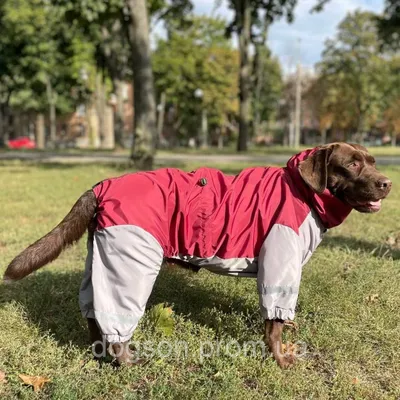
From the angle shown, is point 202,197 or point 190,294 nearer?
point 202,197

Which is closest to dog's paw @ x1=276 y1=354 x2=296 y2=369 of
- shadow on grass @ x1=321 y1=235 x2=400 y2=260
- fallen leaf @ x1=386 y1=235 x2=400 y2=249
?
shadow on grass @ x1=321 y1=235 x2=400 y2=260

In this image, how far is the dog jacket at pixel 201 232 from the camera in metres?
3.05

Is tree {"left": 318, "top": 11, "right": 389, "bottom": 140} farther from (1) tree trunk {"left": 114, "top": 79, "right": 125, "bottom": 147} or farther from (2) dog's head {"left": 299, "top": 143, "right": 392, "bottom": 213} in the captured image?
(2) dog's head {"left": 299, "top": 143, "right": 392, "bottom": 213}

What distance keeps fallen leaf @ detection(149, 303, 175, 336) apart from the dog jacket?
1.94ft

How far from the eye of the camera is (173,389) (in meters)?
3.01

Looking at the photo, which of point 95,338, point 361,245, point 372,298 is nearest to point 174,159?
point 361,245

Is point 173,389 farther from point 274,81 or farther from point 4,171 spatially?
point 274,81

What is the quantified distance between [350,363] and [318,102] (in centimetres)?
5461

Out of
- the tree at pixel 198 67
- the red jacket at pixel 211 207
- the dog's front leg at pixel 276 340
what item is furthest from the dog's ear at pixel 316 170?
the tree at pixel 198 67

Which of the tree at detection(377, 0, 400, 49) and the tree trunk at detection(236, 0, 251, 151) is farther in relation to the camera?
the tree trunk at detection(236, 0, 251, 151)

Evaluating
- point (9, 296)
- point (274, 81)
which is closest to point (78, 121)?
point (274, 81)

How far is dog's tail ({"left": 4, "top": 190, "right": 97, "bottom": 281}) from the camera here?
323cm

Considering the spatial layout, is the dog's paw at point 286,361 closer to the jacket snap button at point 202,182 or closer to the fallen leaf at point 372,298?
the fallen leaf at point 372,298

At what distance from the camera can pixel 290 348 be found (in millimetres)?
3537
